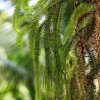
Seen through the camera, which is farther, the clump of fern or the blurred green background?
the blurred green background

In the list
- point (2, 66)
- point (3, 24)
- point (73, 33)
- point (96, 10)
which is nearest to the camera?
point (96, 10)

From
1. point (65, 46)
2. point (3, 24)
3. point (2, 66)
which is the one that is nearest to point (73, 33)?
point (65, 46)

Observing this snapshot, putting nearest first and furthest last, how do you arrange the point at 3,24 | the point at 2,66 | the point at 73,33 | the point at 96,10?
the point at 96,10 < the point at 73,33 < the point at 3,24 < the point at 2,66

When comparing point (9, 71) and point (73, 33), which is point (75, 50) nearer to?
point (73, 33)

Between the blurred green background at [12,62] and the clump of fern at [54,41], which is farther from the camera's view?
the blurred green background at [12,62]

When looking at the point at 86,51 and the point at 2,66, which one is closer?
the point at 86,51

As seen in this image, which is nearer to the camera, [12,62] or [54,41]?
[54,41]

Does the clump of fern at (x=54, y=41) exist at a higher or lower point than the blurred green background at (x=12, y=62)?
lower

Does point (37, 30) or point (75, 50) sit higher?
point (37, 30)

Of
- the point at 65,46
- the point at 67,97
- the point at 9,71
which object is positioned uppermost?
the point at 9,71

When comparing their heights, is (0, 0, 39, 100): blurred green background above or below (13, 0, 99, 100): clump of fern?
above

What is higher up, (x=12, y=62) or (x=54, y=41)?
(x=12, y=62)
